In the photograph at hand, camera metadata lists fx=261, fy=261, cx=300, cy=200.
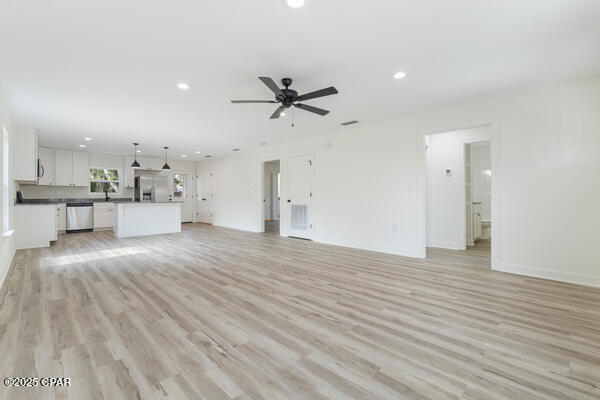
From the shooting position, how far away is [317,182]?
249 inches

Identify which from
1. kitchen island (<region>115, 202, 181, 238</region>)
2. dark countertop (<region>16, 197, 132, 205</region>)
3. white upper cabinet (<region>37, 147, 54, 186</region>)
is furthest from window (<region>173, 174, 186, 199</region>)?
white upper cabinet (<region>37, 147, 54, 186</region>)

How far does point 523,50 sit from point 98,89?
5027 millimetres

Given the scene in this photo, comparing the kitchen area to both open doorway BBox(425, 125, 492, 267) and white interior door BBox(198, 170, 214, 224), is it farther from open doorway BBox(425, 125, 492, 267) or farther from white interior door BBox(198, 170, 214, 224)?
open doorway BBox(425, 125, 492, 267)

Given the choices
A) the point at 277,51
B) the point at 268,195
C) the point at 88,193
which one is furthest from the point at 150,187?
the point at 277,51

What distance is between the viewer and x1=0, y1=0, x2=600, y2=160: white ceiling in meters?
2.07

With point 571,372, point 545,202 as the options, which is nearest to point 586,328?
point 571,372

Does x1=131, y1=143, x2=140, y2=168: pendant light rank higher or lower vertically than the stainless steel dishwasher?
higher

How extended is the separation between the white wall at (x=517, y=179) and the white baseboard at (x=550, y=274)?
11mm

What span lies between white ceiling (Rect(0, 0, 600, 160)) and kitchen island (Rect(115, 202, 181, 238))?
122 inches

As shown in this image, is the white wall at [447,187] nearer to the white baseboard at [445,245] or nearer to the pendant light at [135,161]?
the white baseboard at [445,245]

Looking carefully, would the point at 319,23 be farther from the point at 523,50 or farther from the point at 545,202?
the point at 545,202

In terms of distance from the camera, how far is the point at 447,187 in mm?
5613

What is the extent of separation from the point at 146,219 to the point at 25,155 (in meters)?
2.77

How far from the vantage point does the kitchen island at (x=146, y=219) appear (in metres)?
6.88
